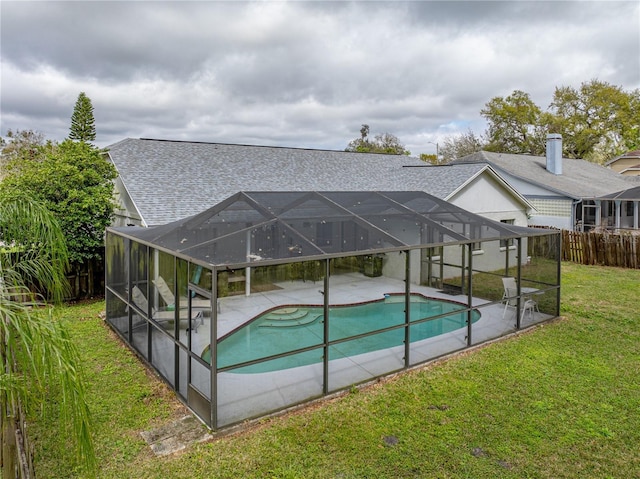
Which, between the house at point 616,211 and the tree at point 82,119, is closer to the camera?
the house at point 616,211

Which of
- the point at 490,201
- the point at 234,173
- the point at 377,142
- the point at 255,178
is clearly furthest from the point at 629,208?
the point at 377,142

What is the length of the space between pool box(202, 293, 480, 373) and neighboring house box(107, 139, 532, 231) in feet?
15.8

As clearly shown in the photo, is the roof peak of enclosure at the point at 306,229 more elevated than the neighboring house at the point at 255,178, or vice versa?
the neighboring house at the point at 255,178

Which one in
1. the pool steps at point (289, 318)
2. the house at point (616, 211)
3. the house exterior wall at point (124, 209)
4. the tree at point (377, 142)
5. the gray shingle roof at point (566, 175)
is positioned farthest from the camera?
the tree at point (377, 142)

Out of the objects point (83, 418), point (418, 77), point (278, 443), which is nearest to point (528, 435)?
point (278, 443)

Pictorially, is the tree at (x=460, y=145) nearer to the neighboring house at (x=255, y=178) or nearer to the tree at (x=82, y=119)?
the neighboring house at (x=255, y=178)

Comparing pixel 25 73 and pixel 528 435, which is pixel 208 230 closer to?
pixel 528 435

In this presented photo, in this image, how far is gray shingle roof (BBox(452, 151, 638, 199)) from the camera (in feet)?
71.2

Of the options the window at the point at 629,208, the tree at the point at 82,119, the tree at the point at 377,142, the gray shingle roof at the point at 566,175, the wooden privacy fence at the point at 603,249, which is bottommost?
the wooden privacy fence at the point at 603,249

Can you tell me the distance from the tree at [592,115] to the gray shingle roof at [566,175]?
1144cm

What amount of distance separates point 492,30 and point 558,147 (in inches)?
545

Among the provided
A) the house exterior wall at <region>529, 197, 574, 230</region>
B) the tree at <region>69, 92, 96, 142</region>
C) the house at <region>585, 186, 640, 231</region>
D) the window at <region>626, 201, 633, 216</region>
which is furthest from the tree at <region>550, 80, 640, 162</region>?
the tree at <region>69, 92, 96, 142</region>

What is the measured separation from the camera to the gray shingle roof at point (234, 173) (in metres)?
11.9

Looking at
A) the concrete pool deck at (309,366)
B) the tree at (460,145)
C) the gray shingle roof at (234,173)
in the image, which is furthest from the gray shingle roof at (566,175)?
the tree at (460,145)
